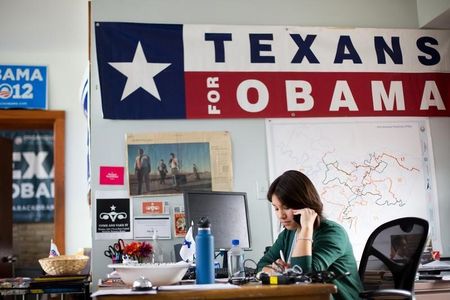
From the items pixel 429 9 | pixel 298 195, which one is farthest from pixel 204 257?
pixel 429 9

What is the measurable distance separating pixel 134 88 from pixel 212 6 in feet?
2.53

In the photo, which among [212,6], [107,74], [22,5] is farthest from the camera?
[22,5]

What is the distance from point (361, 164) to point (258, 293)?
2.19 metres

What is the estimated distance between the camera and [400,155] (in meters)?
3.78

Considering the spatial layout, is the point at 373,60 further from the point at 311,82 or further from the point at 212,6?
the point at 212,6

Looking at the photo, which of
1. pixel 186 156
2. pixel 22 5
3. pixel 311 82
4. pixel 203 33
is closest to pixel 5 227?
pixel 22 5

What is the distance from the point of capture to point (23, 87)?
514 centimetres

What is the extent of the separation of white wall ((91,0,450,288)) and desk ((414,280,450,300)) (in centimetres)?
95

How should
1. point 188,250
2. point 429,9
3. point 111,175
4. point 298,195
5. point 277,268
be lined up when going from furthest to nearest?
point 429,9, point 111,175, point 188,250, point 298,195, point 277,268

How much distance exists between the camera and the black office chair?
Answer: 7.52ft

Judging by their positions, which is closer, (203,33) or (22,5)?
(203,33)

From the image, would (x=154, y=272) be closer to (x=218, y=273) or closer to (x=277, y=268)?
(x=277, y=268)

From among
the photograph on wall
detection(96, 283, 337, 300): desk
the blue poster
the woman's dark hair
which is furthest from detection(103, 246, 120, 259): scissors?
the blue poster

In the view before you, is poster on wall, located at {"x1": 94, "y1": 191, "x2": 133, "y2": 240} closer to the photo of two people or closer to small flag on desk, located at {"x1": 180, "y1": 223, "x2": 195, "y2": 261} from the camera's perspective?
the photo of two people
